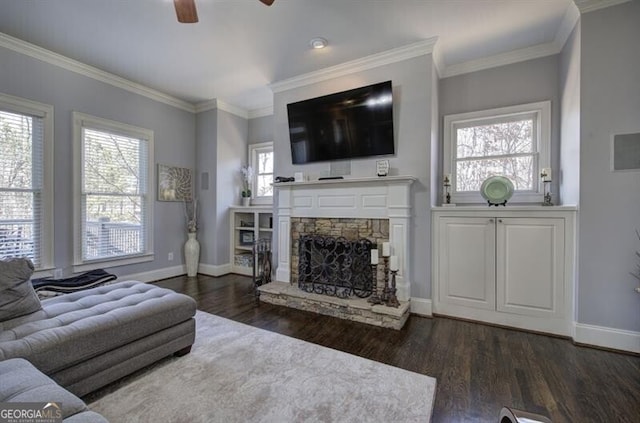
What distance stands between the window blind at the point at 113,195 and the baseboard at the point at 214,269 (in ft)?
3.23

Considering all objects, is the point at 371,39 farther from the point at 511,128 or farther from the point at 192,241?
the point at 192,241

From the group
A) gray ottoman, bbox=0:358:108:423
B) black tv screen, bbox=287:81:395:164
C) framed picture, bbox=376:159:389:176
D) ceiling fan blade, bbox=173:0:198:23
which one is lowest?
gray ottoman, bbox=0:358:108:423

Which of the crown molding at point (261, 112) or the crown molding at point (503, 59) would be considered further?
the crown molding at point (261, 112)

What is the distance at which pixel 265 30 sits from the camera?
9.32 feet

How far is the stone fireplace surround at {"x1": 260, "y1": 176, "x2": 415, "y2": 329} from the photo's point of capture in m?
3.03

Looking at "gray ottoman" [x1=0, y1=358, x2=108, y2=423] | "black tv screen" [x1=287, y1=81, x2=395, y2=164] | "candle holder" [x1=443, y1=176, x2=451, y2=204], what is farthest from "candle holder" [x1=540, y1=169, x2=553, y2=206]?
"gray ottoman" [x1=0, y1=358, x2=108, y2=423]

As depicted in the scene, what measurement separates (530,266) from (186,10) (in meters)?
3.59

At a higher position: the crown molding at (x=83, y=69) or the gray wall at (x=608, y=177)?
the crown molding at (x=83, y=69)

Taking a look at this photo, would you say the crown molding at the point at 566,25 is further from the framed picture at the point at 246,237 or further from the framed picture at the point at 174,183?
the framed picture at the point at 174,183

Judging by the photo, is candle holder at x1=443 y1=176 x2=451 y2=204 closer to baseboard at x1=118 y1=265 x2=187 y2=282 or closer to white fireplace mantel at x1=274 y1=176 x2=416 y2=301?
white fireplace mantel at x1=274 y1=176 x2=416 y2=301

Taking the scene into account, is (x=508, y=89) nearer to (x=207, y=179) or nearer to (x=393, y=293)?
(x=393, y=293)

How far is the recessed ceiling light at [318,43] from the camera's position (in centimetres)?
299

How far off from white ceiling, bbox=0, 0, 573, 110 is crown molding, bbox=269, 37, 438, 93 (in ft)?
0.24

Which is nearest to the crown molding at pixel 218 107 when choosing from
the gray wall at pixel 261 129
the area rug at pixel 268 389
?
the gray wall at pixel 261 129
